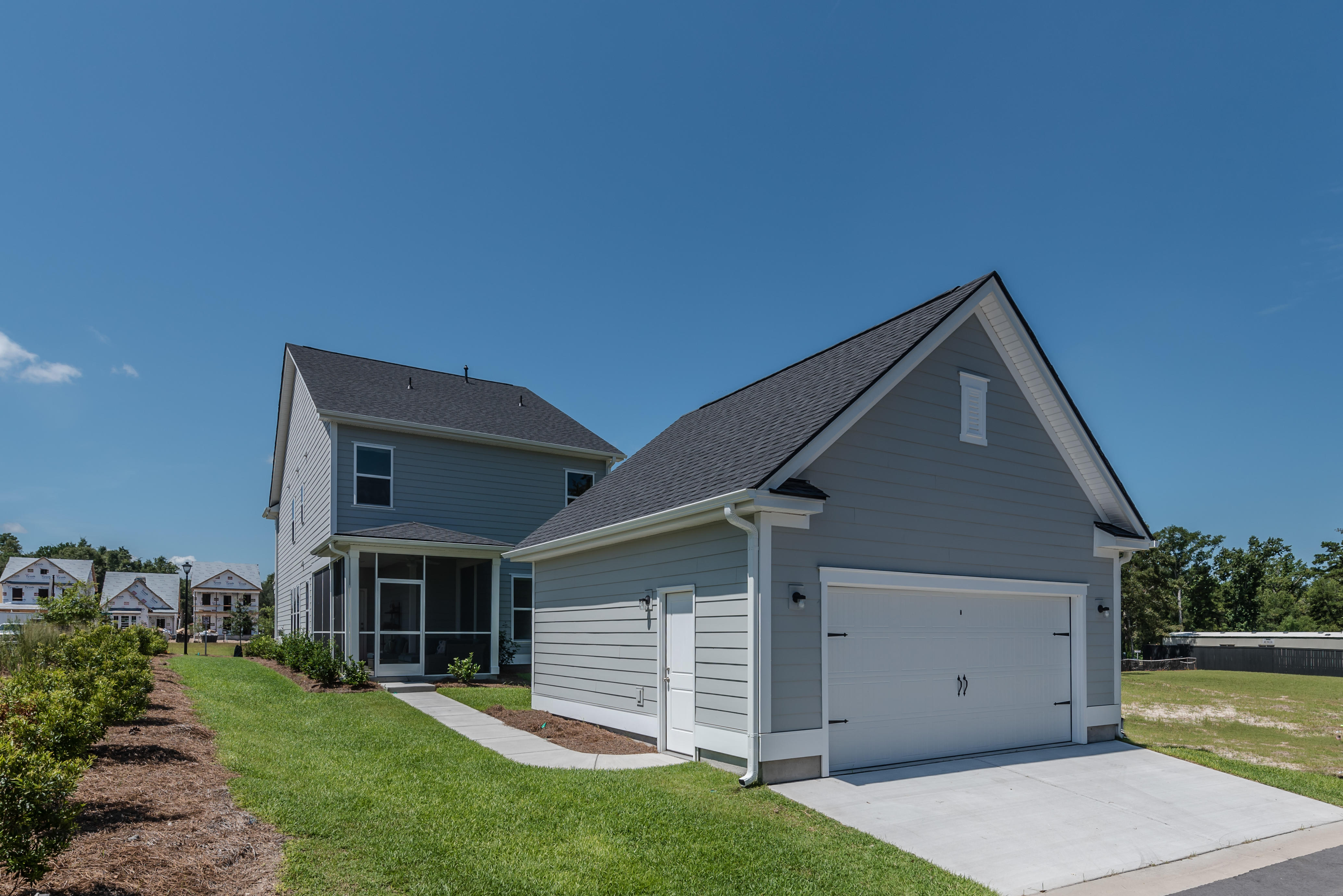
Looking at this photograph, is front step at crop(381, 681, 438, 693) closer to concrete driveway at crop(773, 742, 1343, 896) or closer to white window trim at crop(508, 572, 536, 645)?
white window trim at crop(508, 572, 536, 645)

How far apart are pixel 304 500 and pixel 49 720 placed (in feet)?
64.4

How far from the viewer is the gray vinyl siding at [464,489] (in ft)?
66.3

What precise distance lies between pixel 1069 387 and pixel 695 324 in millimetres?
12795

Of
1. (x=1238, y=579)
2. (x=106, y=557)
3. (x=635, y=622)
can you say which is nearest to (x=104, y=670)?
(x=635, y=622)

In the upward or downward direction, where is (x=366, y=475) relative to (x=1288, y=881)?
upward

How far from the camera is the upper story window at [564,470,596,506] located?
2369 centimetres

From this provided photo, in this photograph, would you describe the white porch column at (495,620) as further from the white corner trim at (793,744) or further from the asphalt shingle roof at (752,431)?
the white corner trim at (793,744)

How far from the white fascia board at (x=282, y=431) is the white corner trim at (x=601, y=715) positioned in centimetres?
1352

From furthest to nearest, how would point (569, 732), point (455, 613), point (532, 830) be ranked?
point (455, 613)
point (569, 732)
point (532, 830)

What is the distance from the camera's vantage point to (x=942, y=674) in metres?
10.6

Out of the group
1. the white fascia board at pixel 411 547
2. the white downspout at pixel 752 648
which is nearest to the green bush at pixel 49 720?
the white downspout at pixel 752 648

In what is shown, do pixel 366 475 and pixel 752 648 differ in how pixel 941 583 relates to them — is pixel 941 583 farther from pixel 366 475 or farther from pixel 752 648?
pixel 366 475

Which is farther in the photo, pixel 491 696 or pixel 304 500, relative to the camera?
pixel 304 500

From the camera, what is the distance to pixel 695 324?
23281mm
